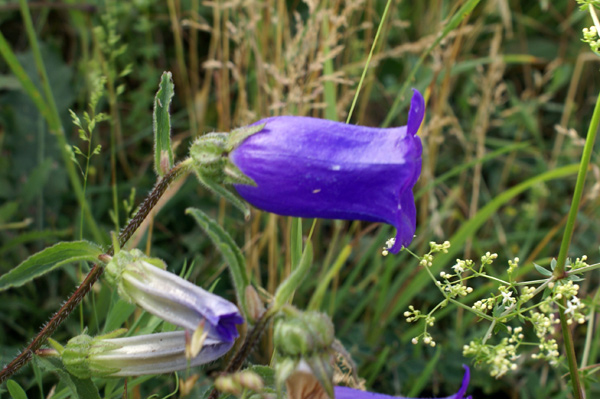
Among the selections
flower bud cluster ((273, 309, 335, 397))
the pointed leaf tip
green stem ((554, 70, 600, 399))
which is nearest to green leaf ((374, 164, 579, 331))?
green stem ((554, 70, 600, 399))

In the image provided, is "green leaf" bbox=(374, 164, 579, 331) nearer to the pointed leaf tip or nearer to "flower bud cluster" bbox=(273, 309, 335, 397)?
the pointed leaf tip

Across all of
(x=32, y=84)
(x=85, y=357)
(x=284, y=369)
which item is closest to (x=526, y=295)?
(x=284, y=369)

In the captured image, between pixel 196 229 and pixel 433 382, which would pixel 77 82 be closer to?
pixel 196 229

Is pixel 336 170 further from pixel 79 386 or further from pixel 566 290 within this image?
pixel 79 386

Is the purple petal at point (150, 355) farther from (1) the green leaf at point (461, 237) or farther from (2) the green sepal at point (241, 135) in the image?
(1) the green leaf at point (461, 237)

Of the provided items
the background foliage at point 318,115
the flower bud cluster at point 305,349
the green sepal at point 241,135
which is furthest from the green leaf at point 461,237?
the flower bud cluster at point 305,349

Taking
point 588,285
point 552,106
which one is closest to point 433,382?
point 588,285

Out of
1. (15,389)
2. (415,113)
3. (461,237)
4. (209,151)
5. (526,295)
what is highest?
(415,113)
